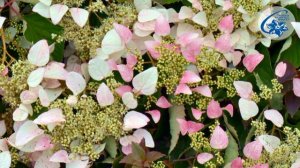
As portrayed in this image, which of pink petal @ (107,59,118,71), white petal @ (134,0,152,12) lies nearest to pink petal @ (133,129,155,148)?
pink petal @ (107,59,118,71)

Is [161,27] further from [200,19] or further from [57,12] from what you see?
[57,12]

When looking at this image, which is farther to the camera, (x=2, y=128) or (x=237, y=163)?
(x=2, y=128)

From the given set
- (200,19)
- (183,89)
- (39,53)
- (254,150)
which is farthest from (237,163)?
(39,53)

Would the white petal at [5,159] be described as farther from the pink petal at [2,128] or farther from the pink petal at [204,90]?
the pink petal at [204,90]

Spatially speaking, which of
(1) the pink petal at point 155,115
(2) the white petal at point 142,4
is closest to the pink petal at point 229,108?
(1) the pink petal at point 155,115

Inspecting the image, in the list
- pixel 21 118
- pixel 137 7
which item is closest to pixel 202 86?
pixel 137 7

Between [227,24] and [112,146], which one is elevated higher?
[227,24]
